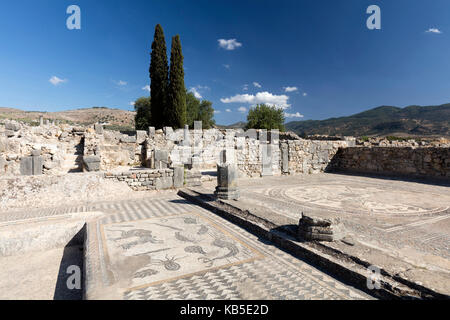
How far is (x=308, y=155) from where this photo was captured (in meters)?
13.1

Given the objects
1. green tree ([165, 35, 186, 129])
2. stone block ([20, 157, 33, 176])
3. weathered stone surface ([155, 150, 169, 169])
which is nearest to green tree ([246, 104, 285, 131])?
green tree ([165, 35, 186, 129])

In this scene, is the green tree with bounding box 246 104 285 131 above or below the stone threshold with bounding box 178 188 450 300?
above

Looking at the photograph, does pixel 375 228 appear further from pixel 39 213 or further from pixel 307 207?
pixel 39 213

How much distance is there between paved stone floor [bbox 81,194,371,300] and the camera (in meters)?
2.50

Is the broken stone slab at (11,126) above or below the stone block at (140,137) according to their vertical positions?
above

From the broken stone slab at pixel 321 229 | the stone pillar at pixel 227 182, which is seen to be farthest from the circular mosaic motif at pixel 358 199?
the broken stone slab at pixel 321 229

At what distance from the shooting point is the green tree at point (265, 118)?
33250mm

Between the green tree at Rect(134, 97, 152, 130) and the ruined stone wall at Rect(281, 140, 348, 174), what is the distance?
22.2m

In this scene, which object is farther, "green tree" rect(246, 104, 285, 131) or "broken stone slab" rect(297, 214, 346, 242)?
"green tree" rect(246, 104, 285, 131)

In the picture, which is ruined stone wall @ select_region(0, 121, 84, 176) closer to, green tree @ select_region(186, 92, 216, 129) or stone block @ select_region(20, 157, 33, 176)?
stone block @ select_region(20, 157, 33, 176)

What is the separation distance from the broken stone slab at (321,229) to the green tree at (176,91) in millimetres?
21197

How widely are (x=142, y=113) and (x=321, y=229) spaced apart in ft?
103

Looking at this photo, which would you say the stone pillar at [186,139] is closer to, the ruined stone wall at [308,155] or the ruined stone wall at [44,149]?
the ruined stone wall at [44,149]
